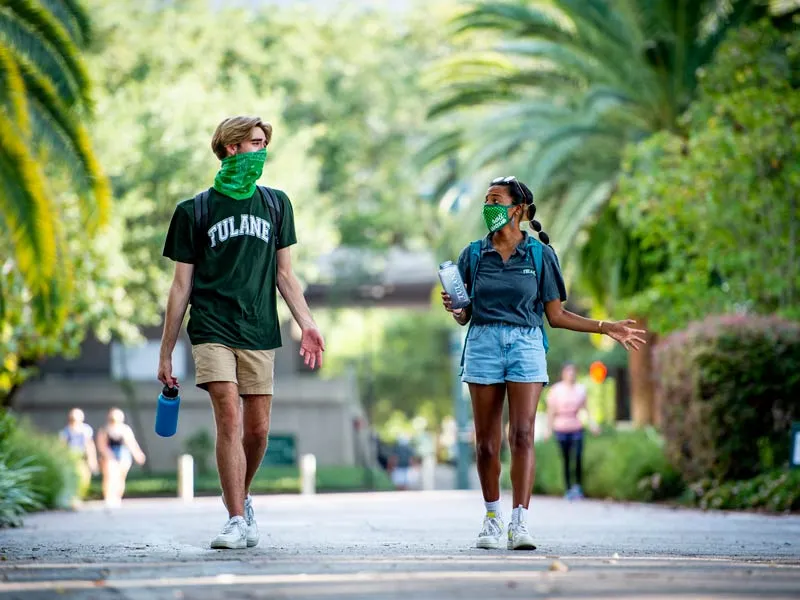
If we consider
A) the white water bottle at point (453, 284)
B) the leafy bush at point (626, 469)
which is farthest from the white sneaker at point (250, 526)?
the leafy bush at point (626, 469)

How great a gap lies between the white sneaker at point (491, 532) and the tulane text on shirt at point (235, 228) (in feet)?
6.16

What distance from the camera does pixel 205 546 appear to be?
311 inches

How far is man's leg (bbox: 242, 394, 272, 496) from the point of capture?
7695 mm

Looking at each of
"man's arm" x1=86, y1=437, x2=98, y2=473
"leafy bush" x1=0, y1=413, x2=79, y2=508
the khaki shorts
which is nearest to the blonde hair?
the khaki shorts

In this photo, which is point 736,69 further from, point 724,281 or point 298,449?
point 298,449

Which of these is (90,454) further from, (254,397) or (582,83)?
(254,397)

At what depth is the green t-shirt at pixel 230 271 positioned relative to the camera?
7.56 m

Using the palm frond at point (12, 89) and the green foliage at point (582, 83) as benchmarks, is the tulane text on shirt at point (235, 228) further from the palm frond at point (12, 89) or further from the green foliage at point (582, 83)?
the green foliage at point (582, 83)

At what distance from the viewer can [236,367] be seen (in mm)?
7609

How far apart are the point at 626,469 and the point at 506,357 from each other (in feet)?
38.4

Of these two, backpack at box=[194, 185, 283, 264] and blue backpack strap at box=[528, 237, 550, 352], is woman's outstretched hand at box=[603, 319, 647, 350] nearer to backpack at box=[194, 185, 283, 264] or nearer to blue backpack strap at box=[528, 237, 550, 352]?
blue backpack strap at box=[528, 237, 550, 352]

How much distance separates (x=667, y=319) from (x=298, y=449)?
28.1m

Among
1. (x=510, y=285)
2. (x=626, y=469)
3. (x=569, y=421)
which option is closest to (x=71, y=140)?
(x=569, y=421)

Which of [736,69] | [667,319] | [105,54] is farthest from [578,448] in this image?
[105,54]
